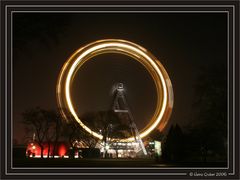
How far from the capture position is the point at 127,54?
29250 millimetres

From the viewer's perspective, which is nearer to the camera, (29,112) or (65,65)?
(65,65)

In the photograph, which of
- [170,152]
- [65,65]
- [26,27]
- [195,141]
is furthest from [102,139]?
[26,27]

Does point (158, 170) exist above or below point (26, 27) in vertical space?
below

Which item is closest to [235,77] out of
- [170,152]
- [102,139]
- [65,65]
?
[170,152]

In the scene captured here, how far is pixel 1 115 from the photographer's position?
9.34m

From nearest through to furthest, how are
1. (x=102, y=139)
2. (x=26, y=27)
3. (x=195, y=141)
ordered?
1. (x=26, y=27)
2. (x=195, y=141)
3. (x=102, y=139)

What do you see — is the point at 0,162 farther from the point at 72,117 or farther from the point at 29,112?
the point at 29,112

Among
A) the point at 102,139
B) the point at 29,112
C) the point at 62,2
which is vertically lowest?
the point at 102,139

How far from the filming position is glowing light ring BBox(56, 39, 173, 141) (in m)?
28.1

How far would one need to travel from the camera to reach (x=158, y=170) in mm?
9391

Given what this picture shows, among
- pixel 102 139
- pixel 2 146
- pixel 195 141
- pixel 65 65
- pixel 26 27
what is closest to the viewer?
pixel 2 146

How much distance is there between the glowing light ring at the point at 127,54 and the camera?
2809 centimetres

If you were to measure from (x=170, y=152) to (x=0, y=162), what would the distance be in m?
11.6

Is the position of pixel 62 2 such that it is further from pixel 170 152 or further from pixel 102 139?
pixel 102 139
